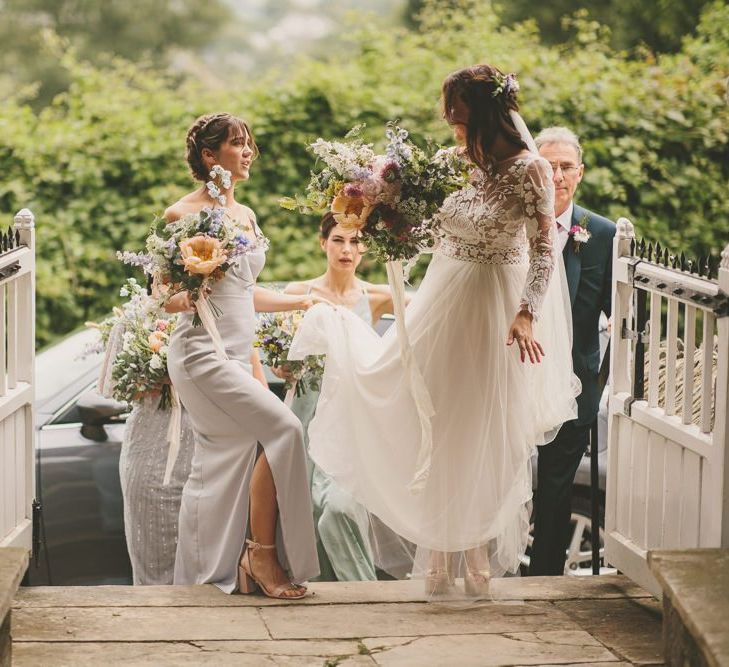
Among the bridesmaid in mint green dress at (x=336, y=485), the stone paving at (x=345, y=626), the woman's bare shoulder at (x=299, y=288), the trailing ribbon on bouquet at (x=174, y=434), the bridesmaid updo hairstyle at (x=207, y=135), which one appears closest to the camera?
the stone paving at (x=345, y=626)

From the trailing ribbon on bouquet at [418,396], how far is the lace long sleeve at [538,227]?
49 cm

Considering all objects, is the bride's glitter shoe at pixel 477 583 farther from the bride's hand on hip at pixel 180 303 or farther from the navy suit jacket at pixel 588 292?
the bride's hand on hip at pixel 180 303

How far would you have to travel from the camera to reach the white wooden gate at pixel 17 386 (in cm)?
464

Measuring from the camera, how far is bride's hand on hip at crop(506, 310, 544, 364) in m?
4.47

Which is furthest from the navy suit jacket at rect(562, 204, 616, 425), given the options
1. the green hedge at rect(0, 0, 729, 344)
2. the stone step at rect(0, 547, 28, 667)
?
the green hedge at rect(0, 0, 729, 344)

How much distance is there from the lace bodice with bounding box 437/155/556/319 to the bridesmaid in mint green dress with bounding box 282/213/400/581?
690 millimetres

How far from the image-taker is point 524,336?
4.48 meters

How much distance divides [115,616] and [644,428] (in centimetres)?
206

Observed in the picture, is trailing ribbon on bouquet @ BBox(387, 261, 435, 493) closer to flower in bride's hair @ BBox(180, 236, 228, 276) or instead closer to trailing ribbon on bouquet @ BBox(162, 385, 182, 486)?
flower in bride's hair @ BBox(180, 236, 228, 276)

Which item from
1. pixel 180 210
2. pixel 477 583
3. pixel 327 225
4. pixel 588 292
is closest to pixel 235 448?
pixel 180 210

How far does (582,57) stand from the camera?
968 centimetres

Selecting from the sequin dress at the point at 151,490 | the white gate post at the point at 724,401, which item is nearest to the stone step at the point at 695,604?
the white gate post at the point at 724,401

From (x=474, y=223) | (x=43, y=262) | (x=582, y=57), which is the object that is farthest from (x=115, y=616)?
(x=582, y=57)

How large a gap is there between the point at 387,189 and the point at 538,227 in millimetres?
557
